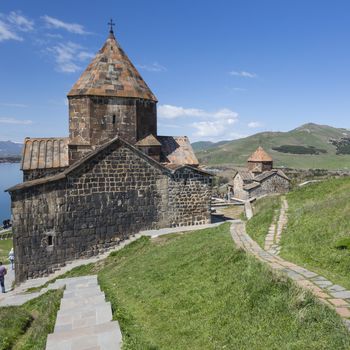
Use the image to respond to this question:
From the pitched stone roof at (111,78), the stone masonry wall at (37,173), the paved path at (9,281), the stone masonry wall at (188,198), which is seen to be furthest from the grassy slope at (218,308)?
the pitched stone roof at (111,78)

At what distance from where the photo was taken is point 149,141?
53.3 ft

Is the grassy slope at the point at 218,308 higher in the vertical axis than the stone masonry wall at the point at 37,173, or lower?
lower

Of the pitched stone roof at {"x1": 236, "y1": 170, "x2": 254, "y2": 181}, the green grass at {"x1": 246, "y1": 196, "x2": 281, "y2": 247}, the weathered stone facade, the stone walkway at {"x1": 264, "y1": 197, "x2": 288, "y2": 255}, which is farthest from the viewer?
the pitched stone roof at {"x1": 236, "y1": 170, "x2": 254, "y2": 181}

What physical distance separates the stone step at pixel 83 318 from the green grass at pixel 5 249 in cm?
1951

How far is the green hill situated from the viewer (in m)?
107

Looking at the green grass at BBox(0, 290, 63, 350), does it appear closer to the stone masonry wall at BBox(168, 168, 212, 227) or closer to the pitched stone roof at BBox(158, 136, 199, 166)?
the stone masonry wall at BBox(168, 168, 212, 227)

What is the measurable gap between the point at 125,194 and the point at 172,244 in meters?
3.81

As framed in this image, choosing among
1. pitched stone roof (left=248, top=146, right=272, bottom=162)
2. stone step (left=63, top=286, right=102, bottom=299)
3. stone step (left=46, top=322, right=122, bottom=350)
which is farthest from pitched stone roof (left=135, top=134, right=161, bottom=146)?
pitched stone roof (left=248, top=146, right=272, bottom=162)

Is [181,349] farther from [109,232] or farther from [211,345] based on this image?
[109,232]

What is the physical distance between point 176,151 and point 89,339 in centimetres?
1361

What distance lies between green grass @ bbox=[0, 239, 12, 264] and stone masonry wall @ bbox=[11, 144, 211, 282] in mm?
12232

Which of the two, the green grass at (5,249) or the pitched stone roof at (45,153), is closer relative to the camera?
the pitched stone roof at (45,153)

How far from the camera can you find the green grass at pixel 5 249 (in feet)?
79.7

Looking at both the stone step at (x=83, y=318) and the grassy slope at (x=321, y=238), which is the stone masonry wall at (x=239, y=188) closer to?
the grassy slope at (x=321, y=238)
